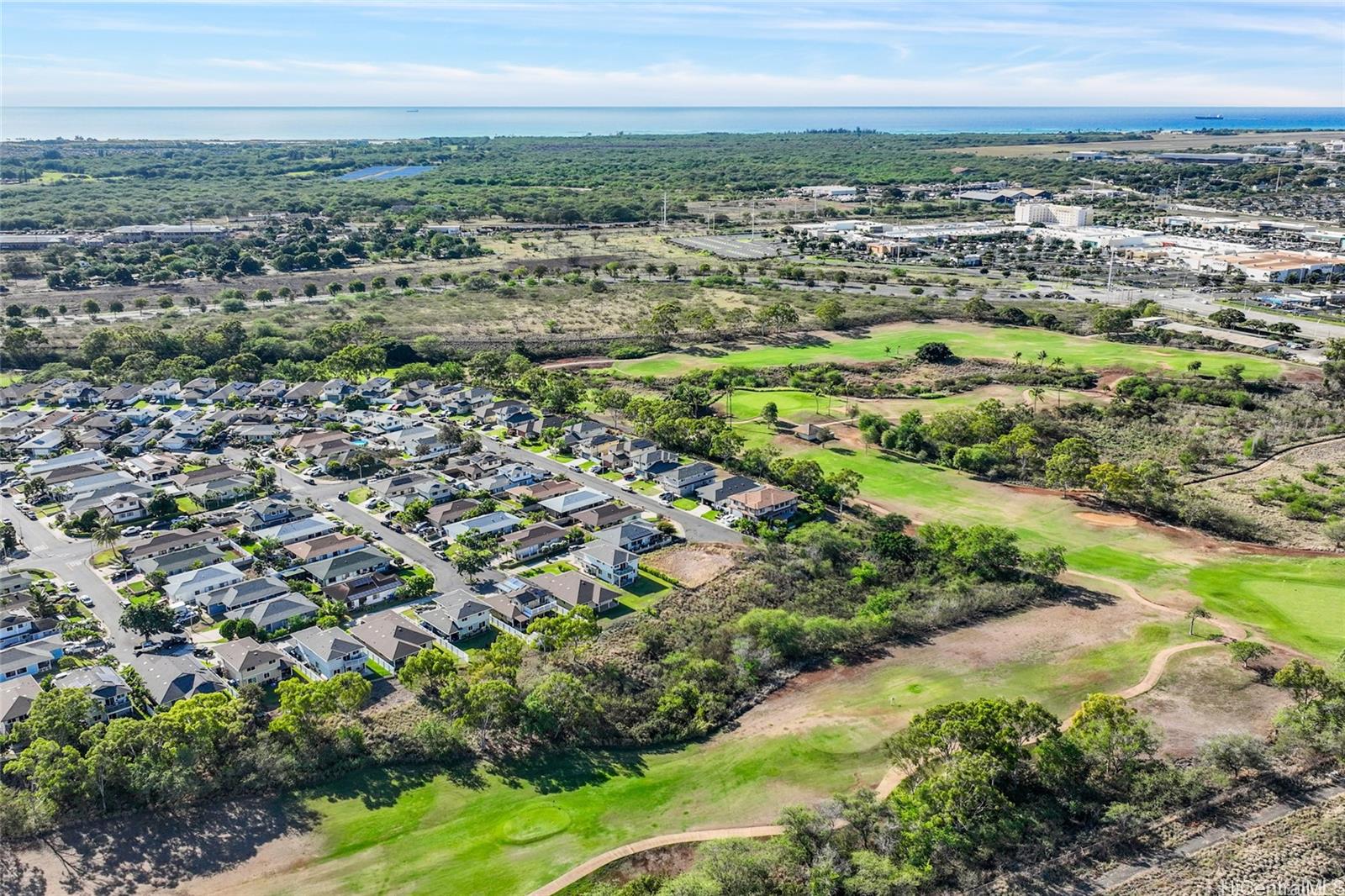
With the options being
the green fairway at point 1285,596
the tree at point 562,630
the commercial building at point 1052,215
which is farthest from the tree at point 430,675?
the commercial building at point 1052,215

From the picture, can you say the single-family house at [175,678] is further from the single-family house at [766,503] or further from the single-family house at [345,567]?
the single-family house at [766,503]

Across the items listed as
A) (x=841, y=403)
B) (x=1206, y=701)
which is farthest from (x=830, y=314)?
(x=1206, y=701)

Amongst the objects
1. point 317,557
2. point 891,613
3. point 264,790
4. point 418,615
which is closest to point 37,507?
point 317,557

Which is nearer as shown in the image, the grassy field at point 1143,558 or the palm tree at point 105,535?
the grassy field at point 1143,558

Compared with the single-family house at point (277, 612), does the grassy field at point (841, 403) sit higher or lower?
higher

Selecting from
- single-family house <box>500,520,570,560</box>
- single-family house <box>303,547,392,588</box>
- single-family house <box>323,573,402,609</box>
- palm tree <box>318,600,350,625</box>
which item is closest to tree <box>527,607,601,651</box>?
palm tree <box>318,600,350,625</box>

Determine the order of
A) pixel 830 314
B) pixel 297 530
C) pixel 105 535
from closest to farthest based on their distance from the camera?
pixel 105 535
pixel 297 530
pixel 830 314

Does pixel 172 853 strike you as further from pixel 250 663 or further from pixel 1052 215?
pixel 1052 215
